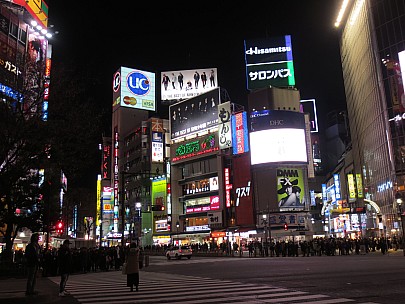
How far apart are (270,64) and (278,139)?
1507 centimetres

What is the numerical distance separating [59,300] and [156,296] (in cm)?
270

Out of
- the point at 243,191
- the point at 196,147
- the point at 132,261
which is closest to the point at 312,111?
the point at 196,147

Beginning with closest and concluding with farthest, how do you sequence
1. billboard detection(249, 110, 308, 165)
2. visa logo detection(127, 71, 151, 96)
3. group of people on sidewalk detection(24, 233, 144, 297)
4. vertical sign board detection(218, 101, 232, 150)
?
group of people on sidewalk detection(24, 233, 144, 297) < billboard detection(249, 110, 308, 165) < vertical sign board detection(218, 101, 232, 150) < visa logo detection(127, 71, 151, 96)

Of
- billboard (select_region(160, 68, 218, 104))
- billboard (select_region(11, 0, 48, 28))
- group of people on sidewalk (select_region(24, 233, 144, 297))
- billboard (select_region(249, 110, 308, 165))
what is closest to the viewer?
group of people on sidewalk (select_region(24, 233, 144, 297))

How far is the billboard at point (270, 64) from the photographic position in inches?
2699

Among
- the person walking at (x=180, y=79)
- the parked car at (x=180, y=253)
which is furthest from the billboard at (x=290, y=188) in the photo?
the person walking at (x=180, y=79)

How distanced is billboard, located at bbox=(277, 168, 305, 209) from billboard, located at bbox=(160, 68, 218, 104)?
28977 mm

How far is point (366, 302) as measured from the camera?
924 cm

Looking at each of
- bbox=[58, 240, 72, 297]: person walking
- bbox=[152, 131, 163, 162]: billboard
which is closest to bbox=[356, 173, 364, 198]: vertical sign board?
bbox=[152, 131, 163, 162]: billboard

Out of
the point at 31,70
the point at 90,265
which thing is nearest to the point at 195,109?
the point at 90,265

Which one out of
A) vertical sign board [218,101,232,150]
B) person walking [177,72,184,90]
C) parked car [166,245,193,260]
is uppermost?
person walking [177,72,184,90]

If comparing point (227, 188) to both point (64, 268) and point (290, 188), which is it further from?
point (64, 268)

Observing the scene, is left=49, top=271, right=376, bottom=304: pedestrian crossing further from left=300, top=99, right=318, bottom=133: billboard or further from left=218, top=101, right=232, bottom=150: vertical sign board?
left=300, top=99, right=318, bottom=133: billboard

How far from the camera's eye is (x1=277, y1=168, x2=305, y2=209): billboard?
204ft
